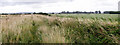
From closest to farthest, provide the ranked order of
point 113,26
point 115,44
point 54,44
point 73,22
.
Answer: point 54,44
point 115,44
point 113,26
point 73,22

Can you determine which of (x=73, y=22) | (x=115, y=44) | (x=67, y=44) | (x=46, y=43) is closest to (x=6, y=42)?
(x=46, y=43)

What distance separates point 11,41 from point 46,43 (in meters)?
0.91

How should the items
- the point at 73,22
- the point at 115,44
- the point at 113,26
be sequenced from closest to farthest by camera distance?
the point at 115,44 < the point at 113,26 < the point at 73,22

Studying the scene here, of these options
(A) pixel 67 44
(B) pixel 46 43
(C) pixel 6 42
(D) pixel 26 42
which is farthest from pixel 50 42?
(C) pixel 6 42

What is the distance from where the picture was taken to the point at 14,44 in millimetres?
3150

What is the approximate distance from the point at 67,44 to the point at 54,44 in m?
0.34

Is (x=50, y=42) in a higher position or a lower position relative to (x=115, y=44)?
higher

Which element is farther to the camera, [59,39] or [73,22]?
[73,22]

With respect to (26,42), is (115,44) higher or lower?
lower

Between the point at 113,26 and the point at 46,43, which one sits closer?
the point at 46,43

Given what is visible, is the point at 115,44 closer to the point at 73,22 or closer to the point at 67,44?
the point at 67,44

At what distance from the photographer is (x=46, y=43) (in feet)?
10.5

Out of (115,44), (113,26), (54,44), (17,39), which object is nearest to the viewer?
(54,44)

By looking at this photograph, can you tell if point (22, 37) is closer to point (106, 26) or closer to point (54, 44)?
point (54, 44)
